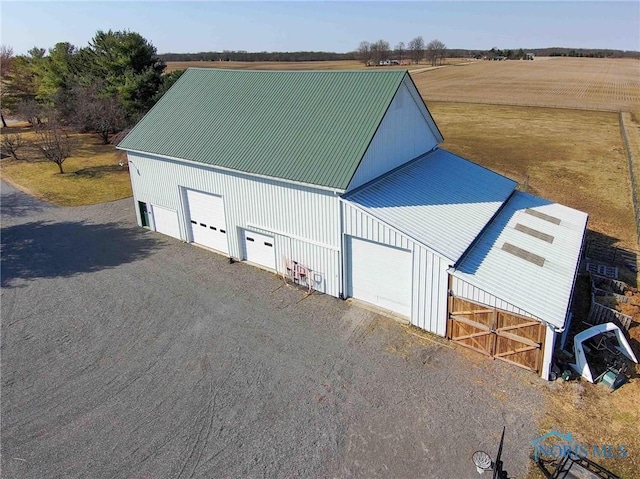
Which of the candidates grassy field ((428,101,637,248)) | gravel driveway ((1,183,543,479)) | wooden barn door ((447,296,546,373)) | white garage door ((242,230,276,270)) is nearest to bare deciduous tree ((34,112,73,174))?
gravel driveway ((1,183,543,479))

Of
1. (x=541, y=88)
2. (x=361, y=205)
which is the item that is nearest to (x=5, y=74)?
(x=361, y=205)

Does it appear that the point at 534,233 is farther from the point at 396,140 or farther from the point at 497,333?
the point at 396,140

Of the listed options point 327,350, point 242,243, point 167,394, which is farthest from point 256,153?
point 167,394

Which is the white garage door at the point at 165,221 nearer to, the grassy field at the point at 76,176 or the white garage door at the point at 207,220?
the white garage door at the point at 207,220

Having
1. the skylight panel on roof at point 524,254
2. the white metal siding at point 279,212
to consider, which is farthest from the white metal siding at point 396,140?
the skylight panel on roof at point 524,254

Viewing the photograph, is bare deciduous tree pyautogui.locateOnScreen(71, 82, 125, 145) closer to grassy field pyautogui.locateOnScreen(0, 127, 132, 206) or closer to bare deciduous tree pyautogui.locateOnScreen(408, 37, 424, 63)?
grassy field pyautogui.locateOnScreen(0, 127, 132, 206)

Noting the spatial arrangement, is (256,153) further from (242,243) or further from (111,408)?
(111,408)
